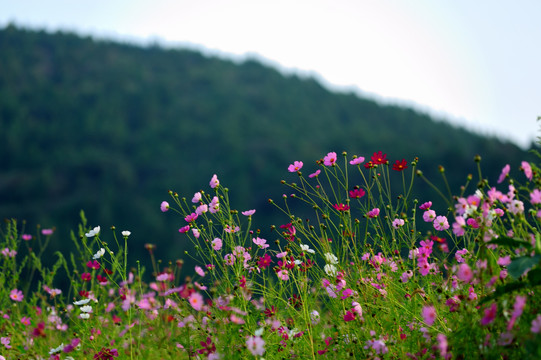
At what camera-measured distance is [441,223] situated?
7.93 ft

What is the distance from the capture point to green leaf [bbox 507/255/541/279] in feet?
4.98

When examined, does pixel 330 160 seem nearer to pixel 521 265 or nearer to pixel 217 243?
pixel 217 243

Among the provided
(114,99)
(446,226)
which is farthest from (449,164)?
(114,99)

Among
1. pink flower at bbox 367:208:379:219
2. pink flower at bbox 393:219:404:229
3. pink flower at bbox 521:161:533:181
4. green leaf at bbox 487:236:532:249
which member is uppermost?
pink flower at bbox 521:161:533:181

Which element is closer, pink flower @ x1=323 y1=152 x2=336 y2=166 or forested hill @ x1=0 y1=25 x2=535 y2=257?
pink flower @ x1=323 y1=152 x2=336 y2=166

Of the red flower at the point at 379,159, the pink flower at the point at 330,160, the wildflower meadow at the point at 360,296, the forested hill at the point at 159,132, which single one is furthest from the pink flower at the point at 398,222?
the forested hill at the point at 159,132

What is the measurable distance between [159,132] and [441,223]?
44010 mm

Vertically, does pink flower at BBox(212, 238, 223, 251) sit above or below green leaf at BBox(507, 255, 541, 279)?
below

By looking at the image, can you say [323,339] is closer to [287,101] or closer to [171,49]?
[287,101]

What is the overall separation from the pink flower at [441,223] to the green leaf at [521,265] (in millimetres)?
818

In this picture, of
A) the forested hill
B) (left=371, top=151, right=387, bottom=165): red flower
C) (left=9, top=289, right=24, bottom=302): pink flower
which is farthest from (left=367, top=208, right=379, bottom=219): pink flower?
the forested hill

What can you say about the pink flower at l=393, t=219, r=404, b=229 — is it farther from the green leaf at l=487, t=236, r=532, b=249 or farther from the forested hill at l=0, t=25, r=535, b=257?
the forested hill at l=0, t=25, r=535, b=257

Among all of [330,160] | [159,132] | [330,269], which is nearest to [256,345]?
[330,269]

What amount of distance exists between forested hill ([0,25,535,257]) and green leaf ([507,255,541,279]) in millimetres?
22404
